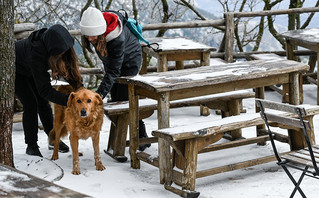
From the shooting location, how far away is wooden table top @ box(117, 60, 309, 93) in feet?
15.3

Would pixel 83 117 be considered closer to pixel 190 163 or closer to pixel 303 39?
pixel 190 163

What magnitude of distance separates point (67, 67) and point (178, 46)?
2.83 meters

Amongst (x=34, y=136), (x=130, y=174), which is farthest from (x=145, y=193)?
(x=34, y=136)

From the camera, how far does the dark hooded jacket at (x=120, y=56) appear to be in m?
5.15

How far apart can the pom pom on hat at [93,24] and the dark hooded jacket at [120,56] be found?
0.48 feet

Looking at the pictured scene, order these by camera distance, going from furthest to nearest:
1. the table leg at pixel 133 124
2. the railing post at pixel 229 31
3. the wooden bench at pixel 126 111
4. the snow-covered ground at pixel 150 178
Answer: the railing post at pixel 229 31, the wooden bench at pixel 126 111, the table leg at pixel 133 124, the snow-covered ground at pixel 150 178

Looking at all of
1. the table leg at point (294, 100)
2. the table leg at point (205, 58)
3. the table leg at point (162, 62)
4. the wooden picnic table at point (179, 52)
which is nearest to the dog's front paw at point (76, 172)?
the table leg at point (294, 100)

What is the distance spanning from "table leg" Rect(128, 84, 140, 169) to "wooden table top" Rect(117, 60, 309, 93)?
16cm

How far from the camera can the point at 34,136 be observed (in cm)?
551

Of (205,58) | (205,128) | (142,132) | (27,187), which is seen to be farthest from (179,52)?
(27,187)

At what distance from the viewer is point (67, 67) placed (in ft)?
16.1

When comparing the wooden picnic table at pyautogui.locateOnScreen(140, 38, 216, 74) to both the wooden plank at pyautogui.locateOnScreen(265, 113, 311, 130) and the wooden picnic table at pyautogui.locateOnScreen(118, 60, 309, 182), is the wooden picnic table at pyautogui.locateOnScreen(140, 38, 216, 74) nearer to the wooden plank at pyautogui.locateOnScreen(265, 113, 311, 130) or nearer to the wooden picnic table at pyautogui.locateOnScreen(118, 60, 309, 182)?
the wooden picnic table at pyautogui.locateOnScreen(118, 60, 309, 182)

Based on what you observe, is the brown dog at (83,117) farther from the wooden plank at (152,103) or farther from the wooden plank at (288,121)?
the wooden plank at (288,121)

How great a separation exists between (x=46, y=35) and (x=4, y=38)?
0.51 m
